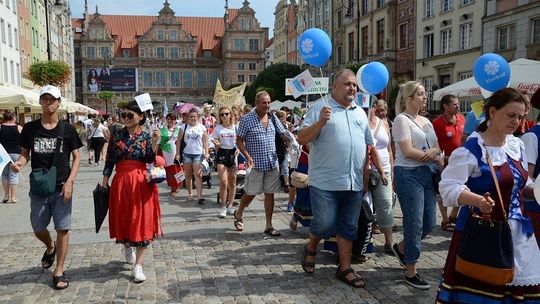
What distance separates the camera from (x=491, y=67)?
226 inches

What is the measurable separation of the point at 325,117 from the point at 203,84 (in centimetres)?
8058

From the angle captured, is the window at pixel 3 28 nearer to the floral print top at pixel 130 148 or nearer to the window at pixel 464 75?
the window at pixel 464 75

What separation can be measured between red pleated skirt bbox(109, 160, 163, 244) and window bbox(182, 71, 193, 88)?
7919 centimetres

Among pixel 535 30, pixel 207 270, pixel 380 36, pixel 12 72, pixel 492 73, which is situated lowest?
pixel 207 270

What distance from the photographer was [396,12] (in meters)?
35.6

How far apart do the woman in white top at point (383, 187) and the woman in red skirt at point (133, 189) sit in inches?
88.8

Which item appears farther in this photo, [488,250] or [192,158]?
[192,158]

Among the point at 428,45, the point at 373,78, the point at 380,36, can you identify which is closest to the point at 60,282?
the point at 373,78

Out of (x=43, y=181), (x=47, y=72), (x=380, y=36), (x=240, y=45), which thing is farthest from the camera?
(x=240, y=45)

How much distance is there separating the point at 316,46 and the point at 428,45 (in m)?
28.9

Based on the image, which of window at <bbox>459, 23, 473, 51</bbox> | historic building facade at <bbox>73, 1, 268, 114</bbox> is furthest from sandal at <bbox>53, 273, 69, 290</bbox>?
historic building facade at <bbox>73, 1, 268, 114</bbox>

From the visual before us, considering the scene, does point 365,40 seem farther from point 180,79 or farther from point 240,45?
point 180,79

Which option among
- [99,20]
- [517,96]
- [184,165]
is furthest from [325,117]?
[99,20]

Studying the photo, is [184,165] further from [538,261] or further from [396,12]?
[396,12]
